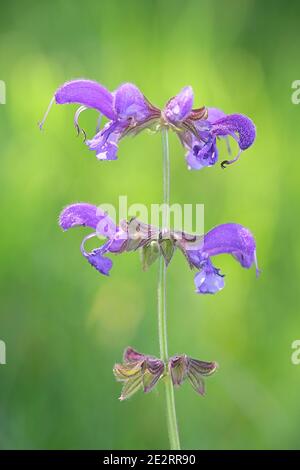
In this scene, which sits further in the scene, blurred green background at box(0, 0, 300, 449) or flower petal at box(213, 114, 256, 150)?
blurred green background at box(0, 0, 300, 449)

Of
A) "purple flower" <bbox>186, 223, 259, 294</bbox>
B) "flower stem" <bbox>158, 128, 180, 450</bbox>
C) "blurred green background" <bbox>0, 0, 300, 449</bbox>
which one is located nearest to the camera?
"flower stem" <bbox>158, 128, 180, 450</bbox>

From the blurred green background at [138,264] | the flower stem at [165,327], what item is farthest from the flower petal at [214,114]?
the blurred green background at [138,264]

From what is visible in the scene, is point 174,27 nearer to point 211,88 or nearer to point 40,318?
point 211,88

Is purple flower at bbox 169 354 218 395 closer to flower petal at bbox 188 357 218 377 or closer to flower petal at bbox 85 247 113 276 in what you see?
flower petal at bbox 188 357 218 377

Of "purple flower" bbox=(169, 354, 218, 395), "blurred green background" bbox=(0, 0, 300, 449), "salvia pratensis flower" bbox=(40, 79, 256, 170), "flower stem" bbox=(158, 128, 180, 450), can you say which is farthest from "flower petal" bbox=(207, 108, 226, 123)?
"blurred green background" bbox=(0, 0, 300, 449)

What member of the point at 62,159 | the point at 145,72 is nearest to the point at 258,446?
the point at 62,159

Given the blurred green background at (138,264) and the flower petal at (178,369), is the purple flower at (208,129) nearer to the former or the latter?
the flower petal at (178,369)

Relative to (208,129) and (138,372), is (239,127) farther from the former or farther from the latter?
(138,372)
